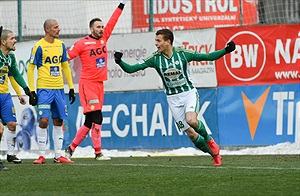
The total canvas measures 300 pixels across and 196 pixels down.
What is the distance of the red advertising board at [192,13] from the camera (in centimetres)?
1852

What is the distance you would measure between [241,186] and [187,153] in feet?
25.6

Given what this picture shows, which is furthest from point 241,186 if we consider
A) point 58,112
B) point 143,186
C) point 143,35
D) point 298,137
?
point 143,35

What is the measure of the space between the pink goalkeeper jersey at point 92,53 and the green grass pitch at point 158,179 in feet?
7.38

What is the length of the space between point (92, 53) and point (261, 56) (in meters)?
3.43

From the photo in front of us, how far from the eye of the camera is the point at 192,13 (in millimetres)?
20234

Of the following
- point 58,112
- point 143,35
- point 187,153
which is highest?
point 143,35

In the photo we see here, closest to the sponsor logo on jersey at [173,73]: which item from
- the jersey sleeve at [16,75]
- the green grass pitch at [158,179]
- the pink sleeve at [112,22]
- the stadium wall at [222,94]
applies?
the green grass pitch at [158,179]

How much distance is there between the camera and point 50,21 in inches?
555

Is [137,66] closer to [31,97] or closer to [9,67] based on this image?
[31,97]

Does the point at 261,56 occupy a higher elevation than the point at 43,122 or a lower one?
higher

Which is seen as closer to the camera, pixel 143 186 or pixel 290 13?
pixel 143 186

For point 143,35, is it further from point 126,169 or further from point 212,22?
point 126,169

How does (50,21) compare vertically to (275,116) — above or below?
above

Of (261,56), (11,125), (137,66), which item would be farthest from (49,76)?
(261,56)
